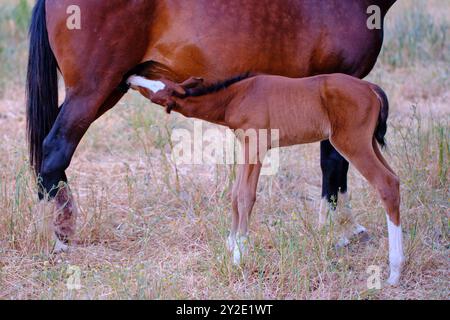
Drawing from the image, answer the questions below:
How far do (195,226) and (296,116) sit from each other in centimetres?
119

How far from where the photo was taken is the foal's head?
16.0 feet

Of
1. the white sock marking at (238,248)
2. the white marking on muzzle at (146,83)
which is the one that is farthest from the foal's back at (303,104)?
the white sock marking at (238,248)

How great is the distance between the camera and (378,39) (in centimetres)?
545

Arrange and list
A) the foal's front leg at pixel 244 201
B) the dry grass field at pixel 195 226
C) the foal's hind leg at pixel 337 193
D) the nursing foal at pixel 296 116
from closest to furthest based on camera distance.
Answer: the dry grass field at pixel 195 226, the nursing foal at pixel 296 116, the foal's front leg at pixel 244 201, the foal's hind leg at pixel 337 193

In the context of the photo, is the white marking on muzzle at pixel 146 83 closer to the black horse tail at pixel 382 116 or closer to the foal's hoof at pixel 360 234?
the black horse tail at pixel 382 116

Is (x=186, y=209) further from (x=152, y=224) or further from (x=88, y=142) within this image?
(x=88, y=142)

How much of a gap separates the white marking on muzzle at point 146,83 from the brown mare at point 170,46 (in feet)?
0.84

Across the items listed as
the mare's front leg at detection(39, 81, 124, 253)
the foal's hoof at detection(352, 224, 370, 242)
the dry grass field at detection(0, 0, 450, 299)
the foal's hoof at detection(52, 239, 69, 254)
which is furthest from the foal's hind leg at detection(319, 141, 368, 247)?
the foal's hoof at detection(52, 239, 69, 254)

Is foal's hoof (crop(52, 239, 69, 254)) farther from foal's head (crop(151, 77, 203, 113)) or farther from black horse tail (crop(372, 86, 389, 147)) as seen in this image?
black horse tail (crop(372, 86, 389, 147))

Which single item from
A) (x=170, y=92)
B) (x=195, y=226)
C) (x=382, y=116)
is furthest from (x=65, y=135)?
(x=382, y=116)

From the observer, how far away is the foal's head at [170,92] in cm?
486

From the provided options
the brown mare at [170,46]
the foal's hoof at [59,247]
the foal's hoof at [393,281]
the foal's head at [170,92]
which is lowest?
the foal's hoof at [393,281]

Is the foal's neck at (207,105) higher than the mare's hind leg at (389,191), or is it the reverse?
the foal's neck at (207,105)

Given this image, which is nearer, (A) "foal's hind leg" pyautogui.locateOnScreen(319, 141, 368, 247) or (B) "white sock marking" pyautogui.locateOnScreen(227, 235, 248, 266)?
(B) "white sock marking" pyautogui.locateOnScreen(227, 235, 248, 266)
